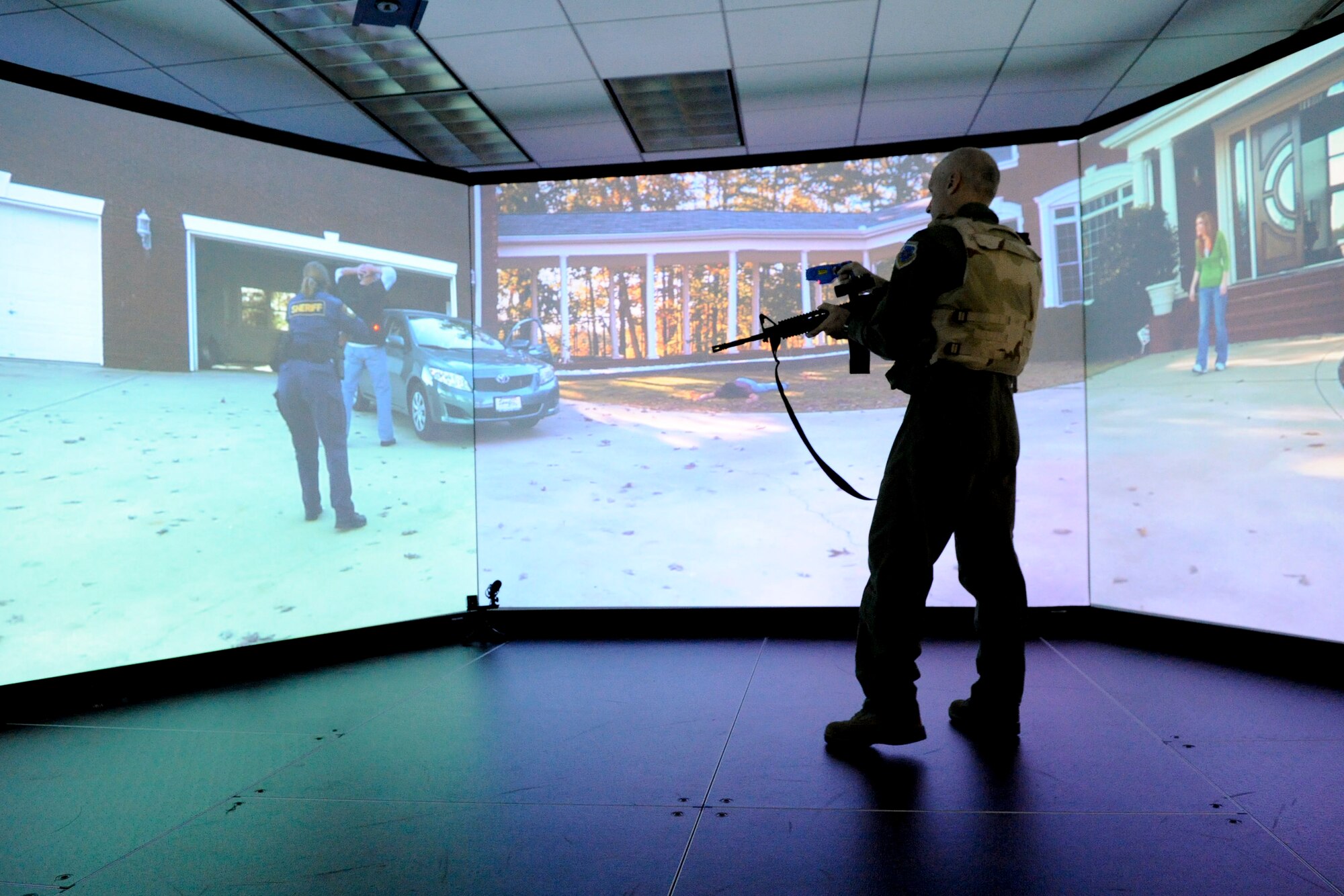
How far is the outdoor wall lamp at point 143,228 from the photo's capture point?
3.79 m

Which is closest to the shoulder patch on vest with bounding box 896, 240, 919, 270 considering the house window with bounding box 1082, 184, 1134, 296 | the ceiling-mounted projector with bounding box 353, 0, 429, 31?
the ceiling-mounted projector with bounding box 353, 0, 429, 31

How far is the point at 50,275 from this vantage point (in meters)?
3.47

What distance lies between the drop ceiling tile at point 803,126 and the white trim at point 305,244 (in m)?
1.70

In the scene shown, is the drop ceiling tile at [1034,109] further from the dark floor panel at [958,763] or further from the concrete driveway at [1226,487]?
the dark floor panel at [958,763]

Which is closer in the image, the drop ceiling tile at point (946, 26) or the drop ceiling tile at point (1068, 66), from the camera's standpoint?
the drop ceiling tile at point (946, 26)

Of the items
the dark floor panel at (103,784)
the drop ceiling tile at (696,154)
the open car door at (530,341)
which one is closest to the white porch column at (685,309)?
the drop ceiling tile at (696,154)

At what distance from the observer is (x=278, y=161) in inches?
167

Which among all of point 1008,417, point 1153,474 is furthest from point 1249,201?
point 1008,417

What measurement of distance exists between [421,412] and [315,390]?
Result: 1.82ft

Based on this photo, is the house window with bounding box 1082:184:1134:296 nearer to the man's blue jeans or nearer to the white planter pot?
the white planter pot

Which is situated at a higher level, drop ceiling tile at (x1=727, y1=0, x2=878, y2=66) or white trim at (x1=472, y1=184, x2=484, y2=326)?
drop ceiling tile at (x1=727, y1=0, x2=878, y2=66)

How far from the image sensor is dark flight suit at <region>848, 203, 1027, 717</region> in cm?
256

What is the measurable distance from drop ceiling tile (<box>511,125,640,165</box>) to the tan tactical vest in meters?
2.40

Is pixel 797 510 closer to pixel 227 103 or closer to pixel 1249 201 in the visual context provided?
pixel 1249 201
